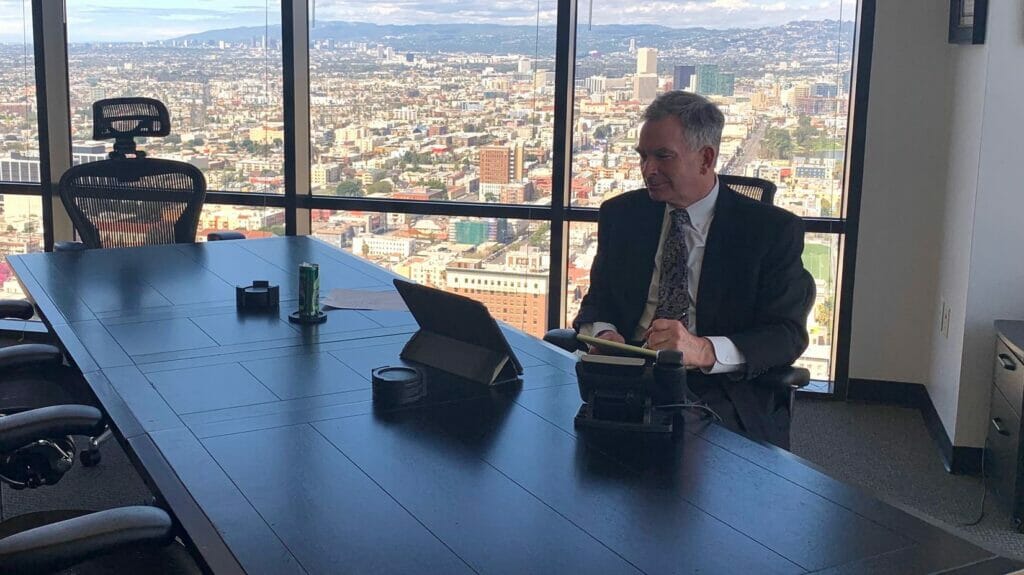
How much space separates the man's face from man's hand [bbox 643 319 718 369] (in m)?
0.44

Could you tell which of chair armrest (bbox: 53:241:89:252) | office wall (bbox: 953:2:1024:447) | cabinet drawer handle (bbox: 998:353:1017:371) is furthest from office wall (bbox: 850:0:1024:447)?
chair armrest (bbox: 53:241:89:252)

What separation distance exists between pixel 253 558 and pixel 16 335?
15.6 feet

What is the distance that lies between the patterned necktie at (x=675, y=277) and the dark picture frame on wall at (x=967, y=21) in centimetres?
173

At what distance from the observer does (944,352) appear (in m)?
4.33

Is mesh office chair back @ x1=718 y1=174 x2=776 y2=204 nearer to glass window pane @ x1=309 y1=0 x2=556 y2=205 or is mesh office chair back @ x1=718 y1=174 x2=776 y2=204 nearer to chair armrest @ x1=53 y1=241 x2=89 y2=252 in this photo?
glass window pane @ x1=309 y1=0 x2=556 y2=205

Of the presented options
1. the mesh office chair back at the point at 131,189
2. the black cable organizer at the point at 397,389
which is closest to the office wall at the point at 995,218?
the black cable organizer at the point at 397,389

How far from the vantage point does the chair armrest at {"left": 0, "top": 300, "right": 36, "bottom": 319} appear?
3328 mm

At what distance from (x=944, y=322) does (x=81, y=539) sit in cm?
370

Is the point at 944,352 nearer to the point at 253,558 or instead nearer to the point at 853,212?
the point at 853,212

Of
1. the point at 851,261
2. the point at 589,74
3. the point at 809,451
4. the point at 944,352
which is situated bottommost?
the point at 809,451

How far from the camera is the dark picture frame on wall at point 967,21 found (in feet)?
12.5

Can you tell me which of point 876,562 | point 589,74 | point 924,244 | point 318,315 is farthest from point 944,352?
point 876,562

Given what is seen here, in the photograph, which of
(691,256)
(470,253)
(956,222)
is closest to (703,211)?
(691,256)

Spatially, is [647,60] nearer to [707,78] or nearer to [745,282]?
[707,78]
